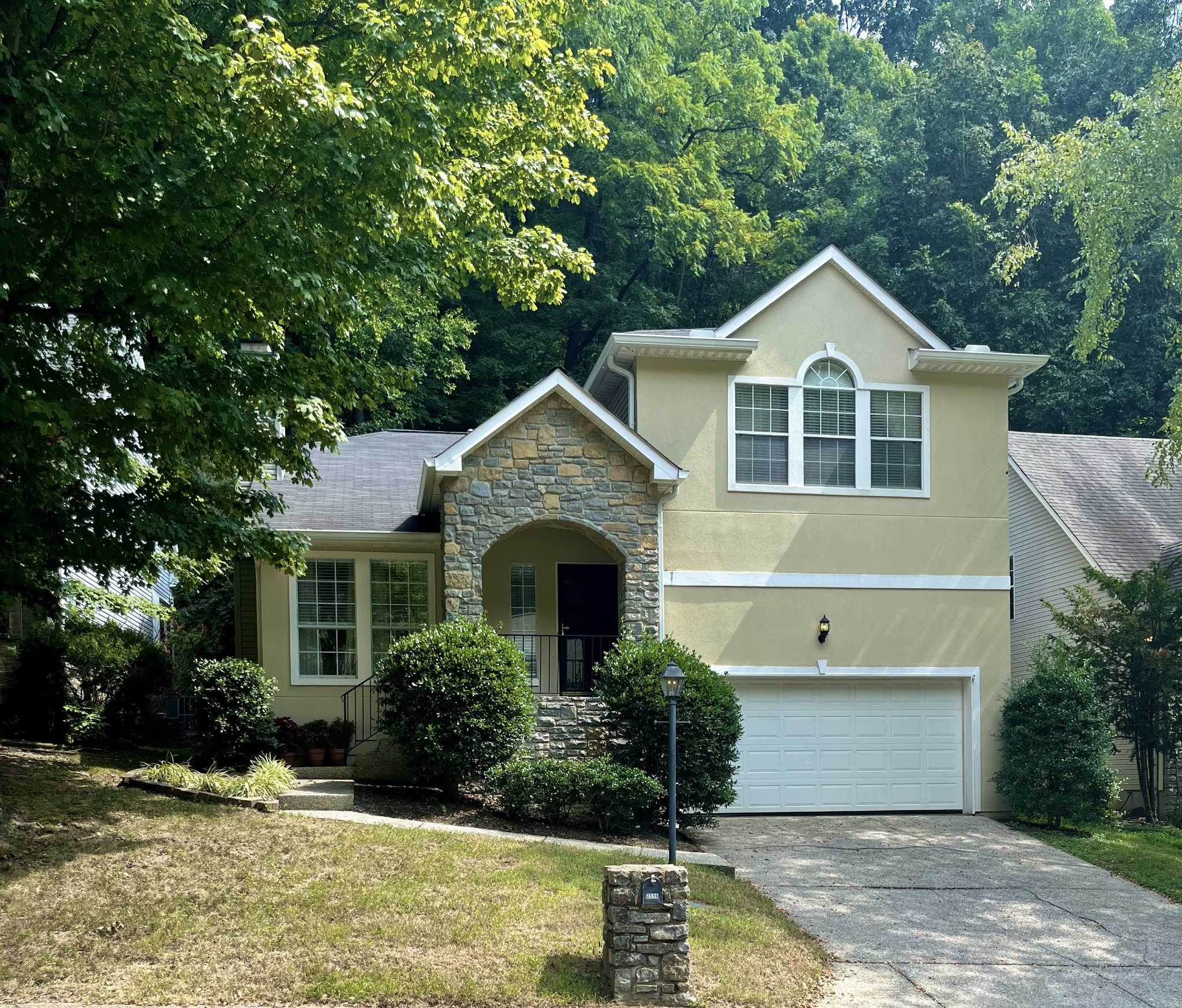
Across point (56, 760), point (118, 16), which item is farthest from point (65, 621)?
point (118, 16)

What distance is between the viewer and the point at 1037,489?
67.7 ft

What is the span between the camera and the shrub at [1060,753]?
1529cm

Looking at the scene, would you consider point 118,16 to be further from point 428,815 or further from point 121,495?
point 428,815

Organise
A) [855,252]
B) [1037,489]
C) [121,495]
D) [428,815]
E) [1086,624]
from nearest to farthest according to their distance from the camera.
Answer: [121,495]
[428,815]
[1086,624]
[1037,489]
[855,252]

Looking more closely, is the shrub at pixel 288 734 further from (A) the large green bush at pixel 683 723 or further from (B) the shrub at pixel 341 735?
(A) the large green bush at pixel 683 723

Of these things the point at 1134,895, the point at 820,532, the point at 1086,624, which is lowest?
the point at 1134,895

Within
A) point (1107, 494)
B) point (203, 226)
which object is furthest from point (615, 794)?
point (1107, 494)

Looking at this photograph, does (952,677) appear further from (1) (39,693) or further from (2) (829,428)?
(1) (39,693)

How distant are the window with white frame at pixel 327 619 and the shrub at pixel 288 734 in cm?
90

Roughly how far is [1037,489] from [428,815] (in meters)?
13.0

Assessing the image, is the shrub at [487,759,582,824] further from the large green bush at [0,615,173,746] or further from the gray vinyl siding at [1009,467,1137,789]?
the gray vinyl siding at [1009,467,1137,789]

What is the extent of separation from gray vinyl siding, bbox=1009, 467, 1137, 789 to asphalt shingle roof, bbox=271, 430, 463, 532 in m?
10.4

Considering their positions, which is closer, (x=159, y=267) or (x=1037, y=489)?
(x=159, y=267)

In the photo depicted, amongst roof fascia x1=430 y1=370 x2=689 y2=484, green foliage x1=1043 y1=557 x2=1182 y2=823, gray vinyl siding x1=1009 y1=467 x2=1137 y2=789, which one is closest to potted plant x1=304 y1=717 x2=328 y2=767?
roof fascia x1=430 y1=370 x2=689 y2=484
